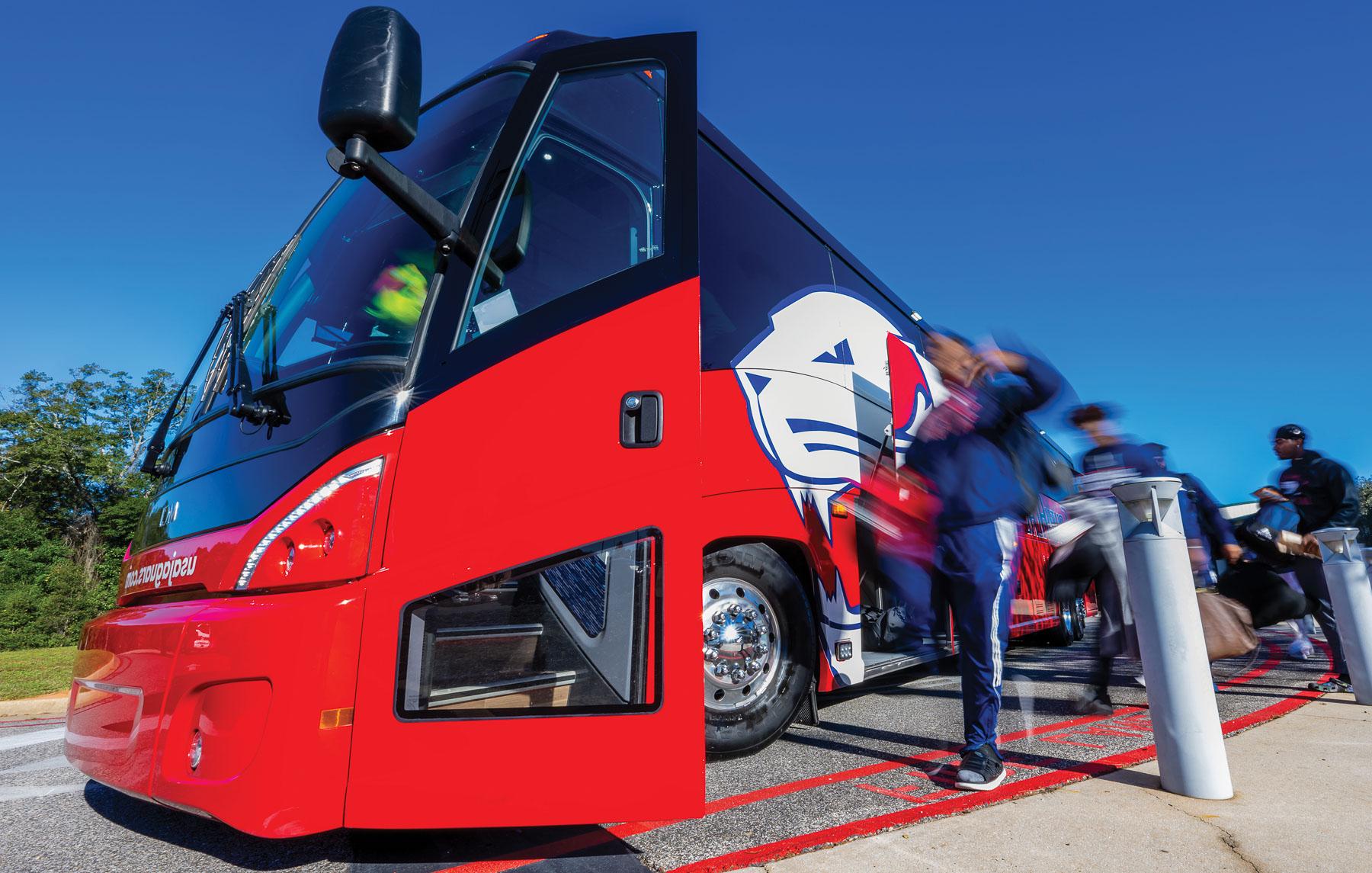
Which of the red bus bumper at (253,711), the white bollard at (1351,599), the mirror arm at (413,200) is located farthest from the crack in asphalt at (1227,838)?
the white bollard at (1351,599)

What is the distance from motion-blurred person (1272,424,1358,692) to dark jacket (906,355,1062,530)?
314cm

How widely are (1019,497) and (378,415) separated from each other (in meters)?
2.73

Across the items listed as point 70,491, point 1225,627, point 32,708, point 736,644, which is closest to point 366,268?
point 736,644

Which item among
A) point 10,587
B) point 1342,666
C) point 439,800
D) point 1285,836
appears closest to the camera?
point 439,800

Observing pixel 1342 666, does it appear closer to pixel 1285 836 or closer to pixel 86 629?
pixel 1285 836

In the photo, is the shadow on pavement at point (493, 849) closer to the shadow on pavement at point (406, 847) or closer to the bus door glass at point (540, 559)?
the shadow on pavement at point (406, 847)

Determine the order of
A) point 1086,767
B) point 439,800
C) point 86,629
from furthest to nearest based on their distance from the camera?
1. point 1086,767
2. point 86,629
3. point 439,800

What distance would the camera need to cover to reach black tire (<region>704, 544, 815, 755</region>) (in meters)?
3.06

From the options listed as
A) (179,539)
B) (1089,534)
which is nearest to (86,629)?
(179,539)

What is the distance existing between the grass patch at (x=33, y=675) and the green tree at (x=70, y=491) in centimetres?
1276

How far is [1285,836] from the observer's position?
2229mm

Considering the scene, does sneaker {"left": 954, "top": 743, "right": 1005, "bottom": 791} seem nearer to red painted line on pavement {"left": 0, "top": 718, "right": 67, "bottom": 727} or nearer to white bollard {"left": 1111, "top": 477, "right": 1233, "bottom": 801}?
white bollard {"left": 1111, "top": 477, "right": 1233, "bottom": 801}

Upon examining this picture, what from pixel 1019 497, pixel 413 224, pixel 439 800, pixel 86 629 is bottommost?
pixel 439 800

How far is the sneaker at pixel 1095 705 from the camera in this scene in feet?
13.8
